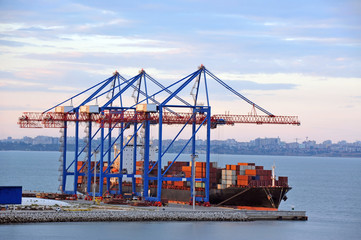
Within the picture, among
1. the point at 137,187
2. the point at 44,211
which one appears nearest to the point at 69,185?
the point at 137,187

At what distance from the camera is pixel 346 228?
69188 mm

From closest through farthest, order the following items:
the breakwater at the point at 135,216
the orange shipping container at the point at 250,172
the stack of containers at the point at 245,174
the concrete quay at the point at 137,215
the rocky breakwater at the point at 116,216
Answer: the rocky breakwater at the point at 116,216, the breakwater at the point at 135,216, the concrete quay at the point at 137,215, the stack of containers at the point at 245,174, the orange shipping container at the point at 250,172

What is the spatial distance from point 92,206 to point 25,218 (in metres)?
9.25

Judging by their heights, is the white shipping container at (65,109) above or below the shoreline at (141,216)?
above

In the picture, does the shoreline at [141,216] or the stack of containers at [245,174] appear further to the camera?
the stack of containers at [245,174]

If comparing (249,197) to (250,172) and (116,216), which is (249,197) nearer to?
(250,172)

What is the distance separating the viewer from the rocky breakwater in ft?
201

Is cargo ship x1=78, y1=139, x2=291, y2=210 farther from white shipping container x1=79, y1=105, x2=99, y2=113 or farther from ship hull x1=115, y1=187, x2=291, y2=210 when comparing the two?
white shipping container x1=79, y1=105, x2=99, y2=113

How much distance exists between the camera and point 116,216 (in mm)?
64250

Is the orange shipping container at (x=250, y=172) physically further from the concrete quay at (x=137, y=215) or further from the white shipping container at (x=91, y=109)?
the white shipping container at (x=91, y=109)

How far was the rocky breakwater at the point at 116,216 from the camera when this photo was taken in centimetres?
6141

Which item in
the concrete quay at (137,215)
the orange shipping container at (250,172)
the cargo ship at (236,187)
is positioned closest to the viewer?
the concrete quay at (137,215)

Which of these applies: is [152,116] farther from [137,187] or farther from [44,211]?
[44,211]

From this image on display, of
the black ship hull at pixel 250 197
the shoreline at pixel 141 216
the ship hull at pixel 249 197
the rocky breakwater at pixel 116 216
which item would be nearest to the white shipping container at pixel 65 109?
the ship hull at pixel 249 197
